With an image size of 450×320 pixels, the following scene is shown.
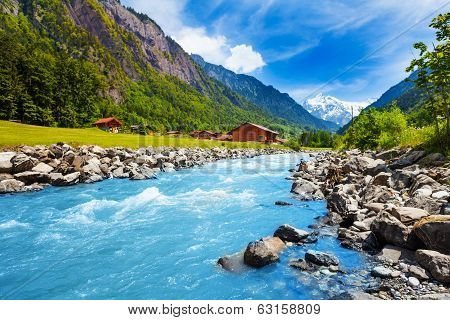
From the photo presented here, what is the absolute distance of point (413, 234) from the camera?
8.75m

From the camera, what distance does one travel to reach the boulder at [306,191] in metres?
18.5

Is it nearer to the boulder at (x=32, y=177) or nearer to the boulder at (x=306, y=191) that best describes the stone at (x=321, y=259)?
the boulder at (x=306, y=191)

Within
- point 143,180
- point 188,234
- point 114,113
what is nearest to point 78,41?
point 114,113

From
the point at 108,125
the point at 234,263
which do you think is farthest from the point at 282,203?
the point at 108,125

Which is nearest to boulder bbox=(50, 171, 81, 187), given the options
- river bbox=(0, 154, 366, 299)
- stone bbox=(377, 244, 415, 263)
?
river bbox=(0, 154, 366, 299)

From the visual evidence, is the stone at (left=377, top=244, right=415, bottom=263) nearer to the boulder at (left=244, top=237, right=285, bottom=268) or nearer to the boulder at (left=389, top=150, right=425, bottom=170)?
the boulder at (left=244, top=237, right=285, bottom=268)

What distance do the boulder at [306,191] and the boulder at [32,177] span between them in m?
18.0

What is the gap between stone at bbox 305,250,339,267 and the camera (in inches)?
345

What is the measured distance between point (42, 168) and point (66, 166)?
2.14 meters

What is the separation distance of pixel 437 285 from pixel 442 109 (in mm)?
13354

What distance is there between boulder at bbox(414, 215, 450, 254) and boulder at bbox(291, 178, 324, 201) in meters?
9.96

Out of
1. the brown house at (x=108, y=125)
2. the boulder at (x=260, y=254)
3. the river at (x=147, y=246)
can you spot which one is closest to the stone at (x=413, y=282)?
the river at (x=147, y=246)

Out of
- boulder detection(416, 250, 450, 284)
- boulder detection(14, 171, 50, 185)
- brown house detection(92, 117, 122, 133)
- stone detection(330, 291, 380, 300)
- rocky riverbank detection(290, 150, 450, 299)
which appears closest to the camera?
stone detection(330, 291, 380, 300)
